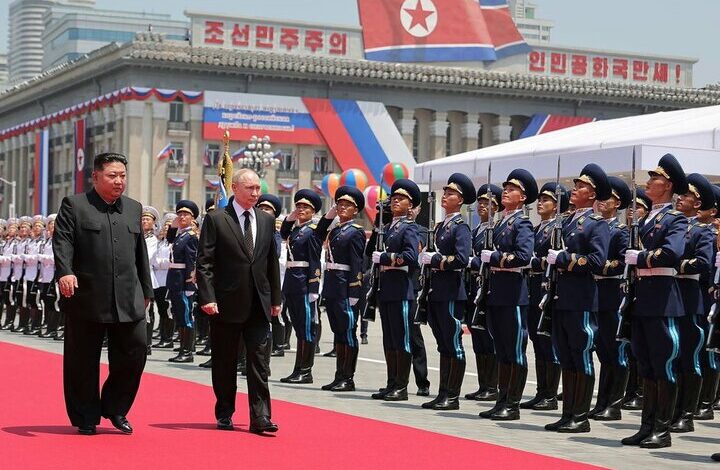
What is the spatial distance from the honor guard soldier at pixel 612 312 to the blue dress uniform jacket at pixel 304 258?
343cm

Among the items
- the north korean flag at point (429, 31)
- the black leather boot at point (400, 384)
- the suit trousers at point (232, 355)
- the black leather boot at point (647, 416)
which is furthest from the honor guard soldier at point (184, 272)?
the north korean flag at point (429, 31)

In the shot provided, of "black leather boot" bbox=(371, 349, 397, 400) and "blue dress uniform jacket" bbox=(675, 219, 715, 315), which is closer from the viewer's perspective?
"blue dress uniform jacket" bbox=(675, 219, 715, 315)

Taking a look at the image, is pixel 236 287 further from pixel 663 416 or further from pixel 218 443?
pixel 663 416

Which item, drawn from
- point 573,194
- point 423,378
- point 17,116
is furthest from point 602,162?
point 17,116

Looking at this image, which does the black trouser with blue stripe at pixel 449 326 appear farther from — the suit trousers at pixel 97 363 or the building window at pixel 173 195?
the building window at pixel 173 195

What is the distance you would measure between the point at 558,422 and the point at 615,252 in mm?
1757

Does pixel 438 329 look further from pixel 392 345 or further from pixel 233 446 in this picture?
pixel 233 446

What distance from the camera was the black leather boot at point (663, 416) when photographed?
10188mm

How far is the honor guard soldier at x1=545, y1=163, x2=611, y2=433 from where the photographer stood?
11141 millimetres

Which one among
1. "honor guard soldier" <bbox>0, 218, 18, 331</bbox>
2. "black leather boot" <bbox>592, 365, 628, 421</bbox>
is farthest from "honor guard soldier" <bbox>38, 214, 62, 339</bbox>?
"black leather boot" <bbox>592, 365, 628, 421</bbox>

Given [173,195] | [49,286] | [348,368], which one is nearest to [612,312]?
[348,368]

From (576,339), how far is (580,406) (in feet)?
1.70

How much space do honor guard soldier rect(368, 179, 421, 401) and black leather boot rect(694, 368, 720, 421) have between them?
2645 mm

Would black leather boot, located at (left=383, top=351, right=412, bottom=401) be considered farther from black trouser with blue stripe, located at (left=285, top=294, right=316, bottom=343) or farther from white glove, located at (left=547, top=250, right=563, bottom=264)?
white glove, located at (left=547, top=250, right=563, bottom=264)
